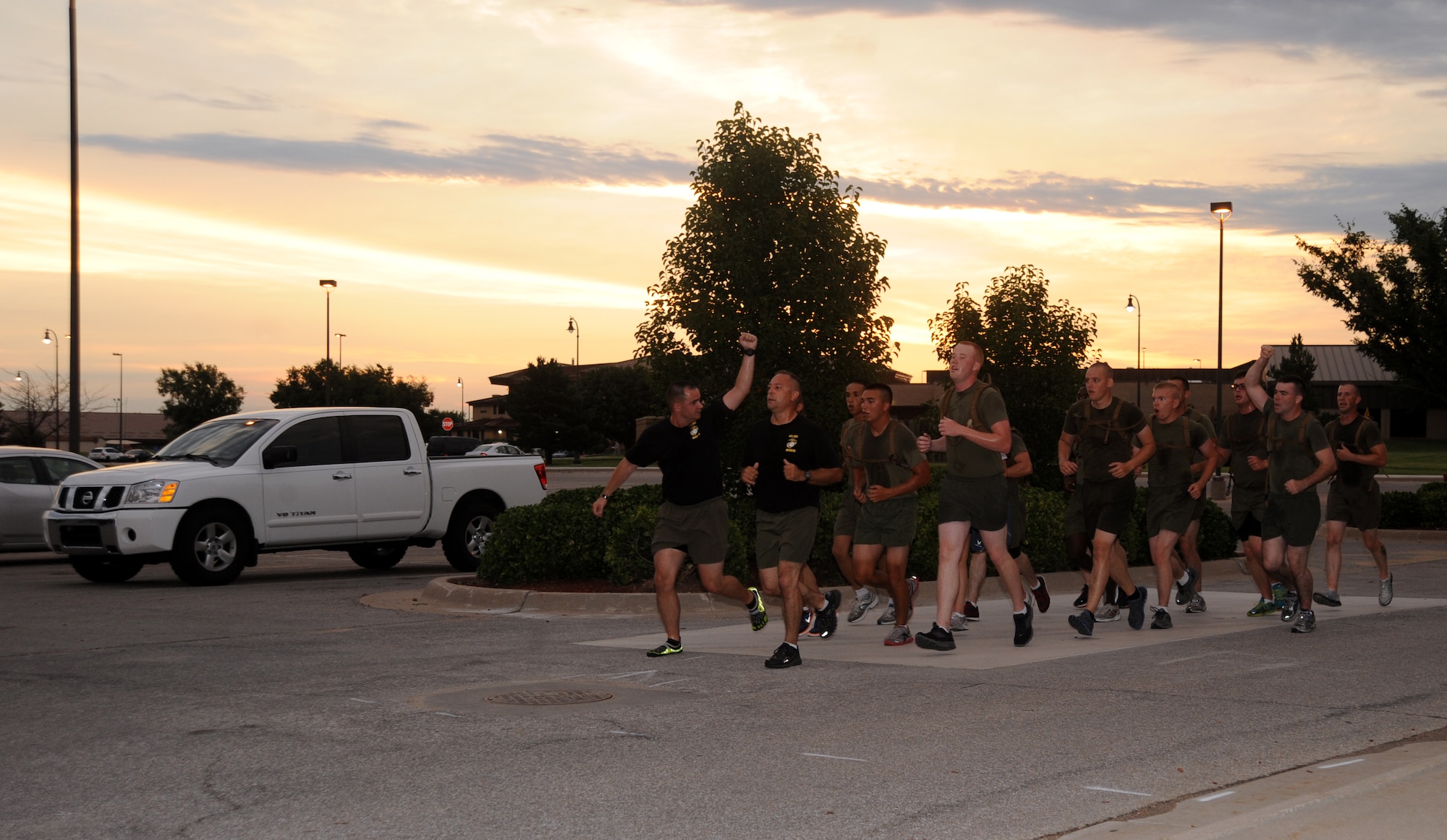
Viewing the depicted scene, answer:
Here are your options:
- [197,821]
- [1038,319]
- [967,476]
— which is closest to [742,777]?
[197,821]

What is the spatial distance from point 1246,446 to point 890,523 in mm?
3712

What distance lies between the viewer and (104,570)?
53.3ft

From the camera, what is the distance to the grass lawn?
64.3m

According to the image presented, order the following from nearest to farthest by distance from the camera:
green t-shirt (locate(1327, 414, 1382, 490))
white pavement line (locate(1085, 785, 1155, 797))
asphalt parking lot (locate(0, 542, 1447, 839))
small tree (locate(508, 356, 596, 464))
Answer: asphalt parking lot (locate(0, 542, 1447, 839)) → white pavement line (locate(1085, 785, 1155, 797)) → green t-shirt (locate(1327, 414, 1382, 490)) → small tree (locate(508, 356, 596, 464))

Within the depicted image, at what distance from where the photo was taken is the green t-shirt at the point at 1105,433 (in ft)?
35.3

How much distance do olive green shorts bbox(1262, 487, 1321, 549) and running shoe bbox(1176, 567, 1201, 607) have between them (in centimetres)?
111

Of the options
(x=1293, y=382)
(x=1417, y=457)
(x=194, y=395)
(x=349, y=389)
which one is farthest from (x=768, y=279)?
(x=194, y=395)

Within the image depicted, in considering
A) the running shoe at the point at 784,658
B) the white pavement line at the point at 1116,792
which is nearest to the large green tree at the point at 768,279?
the running shoe at the point at 784,658

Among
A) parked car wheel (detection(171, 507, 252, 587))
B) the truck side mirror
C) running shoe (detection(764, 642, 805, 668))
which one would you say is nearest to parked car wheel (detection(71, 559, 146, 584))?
parked car wheel (detection(171, 507, 252, 587))

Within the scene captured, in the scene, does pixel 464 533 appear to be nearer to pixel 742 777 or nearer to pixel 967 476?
pixel 967 476

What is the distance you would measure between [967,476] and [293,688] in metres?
4.49

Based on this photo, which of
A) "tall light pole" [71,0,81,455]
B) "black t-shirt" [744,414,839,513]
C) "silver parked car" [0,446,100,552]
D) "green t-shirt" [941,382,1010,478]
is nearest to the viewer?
"black t-shirt" [744,414,839,513]

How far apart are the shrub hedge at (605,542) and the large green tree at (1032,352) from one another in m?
12.7

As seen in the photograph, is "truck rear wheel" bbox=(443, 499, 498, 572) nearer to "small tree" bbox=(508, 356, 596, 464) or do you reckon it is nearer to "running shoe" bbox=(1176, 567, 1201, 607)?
"running shoe" bbox=(1176, 567, 1201, 607)
